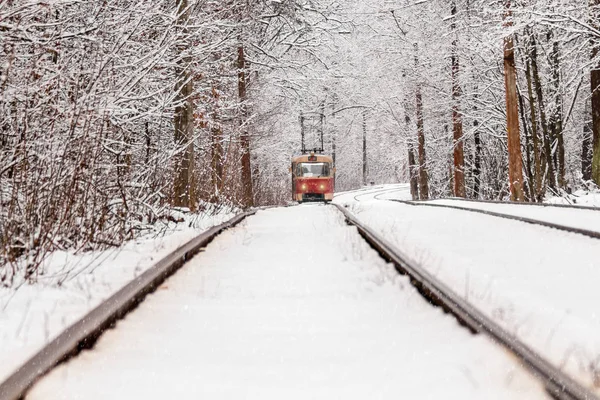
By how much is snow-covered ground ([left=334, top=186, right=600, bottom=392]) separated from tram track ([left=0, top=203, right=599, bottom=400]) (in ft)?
0.52

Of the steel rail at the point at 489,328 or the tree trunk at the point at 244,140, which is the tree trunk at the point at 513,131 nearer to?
the tree trunk at the point at 244,140

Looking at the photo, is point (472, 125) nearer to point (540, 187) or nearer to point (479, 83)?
point (479, 83)

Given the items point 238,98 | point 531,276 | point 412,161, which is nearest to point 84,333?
point 531,276

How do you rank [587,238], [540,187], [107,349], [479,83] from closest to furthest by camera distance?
[107,349] → [587,238] → [540,187] → [479,83]

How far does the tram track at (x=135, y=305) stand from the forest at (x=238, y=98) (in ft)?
3.13

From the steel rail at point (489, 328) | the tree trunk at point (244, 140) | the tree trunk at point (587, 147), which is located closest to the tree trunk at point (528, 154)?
the tree trunk at point (587, 147)

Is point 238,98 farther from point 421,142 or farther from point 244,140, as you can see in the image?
point 421,142

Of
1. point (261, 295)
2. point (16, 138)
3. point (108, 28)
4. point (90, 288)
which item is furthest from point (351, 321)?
point (108, 28)

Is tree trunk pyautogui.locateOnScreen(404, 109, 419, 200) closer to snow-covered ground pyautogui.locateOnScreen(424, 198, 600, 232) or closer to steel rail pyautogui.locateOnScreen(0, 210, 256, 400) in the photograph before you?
snow-covered ground pyautogui.locateOnScreen(424, 198, 600, 232)

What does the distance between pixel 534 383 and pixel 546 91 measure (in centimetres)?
1972

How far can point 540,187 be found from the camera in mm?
18703

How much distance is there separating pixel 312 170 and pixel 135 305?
25992 millimetres

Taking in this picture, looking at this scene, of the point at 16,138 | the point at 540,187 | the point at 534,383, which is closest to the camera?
the point at 534,383

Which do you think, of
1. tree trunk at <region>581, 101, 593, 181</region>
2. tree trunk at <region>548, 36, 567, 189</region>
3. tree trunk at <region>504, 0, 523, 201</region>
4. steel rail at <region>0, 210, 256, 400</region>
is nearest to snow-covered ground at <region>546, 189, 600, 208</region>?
tree trunk at <region>504, 0, 523, 201</region>
